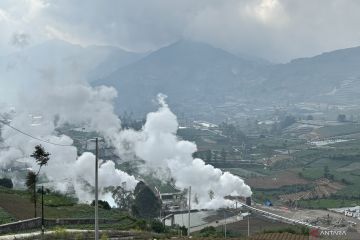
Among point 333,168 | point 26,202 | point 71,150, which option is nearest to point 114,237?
point 26,202

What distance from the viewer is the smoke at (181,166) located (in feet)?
359

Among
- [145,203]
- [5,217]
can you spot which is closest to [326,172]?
[145,203]

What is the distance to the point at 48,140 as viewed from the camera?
113 metres

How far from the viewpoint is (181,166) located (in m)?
115

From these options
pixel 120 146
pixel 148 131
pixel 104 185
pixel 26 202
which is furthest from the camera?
pixel 120 146

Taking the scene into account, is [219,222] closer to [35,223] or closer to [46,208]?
[46,208]

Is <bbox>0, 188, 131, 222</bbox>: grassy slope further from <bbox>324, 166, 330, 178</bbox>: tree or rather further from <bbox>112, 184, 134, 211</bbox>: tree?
<bbox>324, 166, 330, 178</bbox>: tree

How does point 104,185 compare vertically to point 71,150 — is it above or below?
below

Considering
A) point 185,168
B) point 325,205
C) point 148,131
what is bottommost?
point 325,205

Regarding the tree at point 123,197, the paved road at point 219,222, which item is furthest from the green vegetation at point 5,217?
the tree at point 123,197

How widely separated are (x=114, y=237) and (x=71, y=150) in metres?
64.1

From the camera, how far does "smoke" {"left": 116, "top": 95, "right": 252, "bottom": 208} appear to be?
109 metres

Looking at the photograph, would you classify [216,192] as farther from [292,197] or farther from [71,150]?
[71,150]

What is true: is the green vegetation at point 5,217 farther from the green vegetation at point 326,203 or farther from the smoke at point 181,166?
the green vegetation at point 326,203
